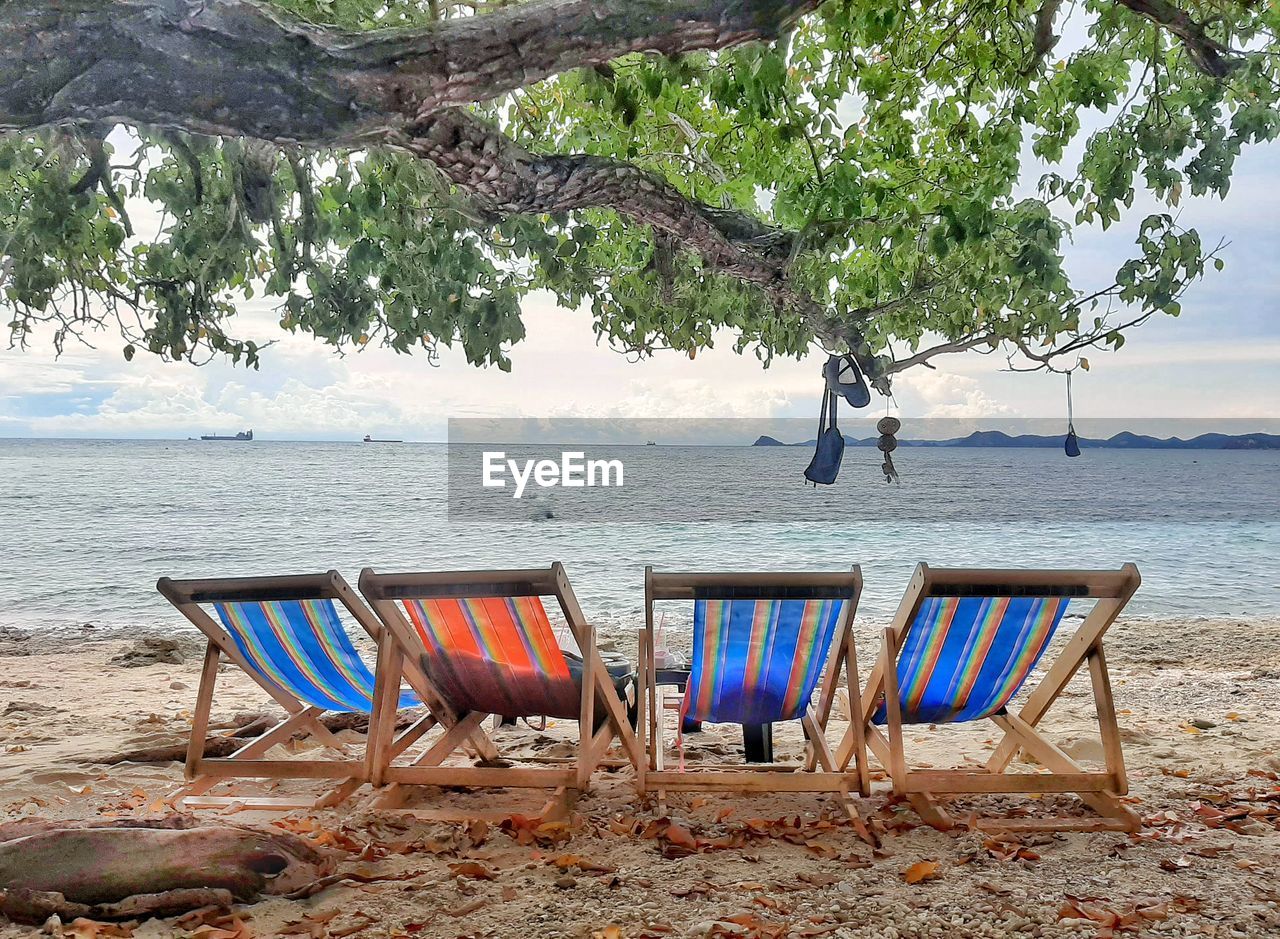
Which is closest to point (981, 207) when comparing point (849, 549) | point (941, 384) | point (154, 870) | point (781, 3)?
point (781, 3)

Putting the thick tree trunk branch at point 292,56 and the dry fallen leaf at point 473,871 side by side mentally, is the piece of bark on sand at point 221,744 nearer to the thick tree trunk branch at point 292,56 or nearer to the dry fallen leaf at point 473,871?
the dry fallen leaf at point 473,871

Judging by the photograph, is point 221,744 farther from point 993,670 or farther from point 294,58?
point 993,670

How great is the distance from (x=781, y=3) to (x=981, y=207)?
1.99m

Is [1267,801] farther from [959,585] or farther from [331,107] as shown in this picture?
[331,107]

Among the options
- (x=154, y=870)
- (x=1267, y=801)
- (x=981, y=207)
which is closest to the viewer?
(x=154, y=870)

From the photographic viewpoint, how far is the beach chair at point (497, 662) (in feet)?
10.1

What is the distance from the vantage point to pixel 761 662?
11.2 feet

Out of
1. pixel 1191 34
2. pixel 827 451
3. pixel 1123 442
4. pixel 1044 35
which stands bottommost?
pixel 827 451

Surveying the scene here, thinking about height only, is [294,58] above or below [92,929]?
above

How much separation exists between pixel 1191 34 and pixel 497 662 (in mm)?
3889

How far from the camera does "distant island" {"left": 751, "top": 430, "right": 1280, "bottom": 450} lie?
219 ft

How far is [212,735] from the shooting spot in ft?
14.0

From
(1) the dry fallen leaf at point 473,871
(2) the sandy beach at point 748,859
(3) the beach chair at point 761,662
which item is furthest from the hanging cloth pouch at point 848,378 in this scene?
(1) the dry fallen leaf at point 473,871

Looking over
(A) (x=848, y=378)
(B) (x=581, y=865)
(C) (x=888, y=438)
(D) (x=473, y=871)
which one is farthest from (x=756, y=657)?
(C) (x=888, y=438)
